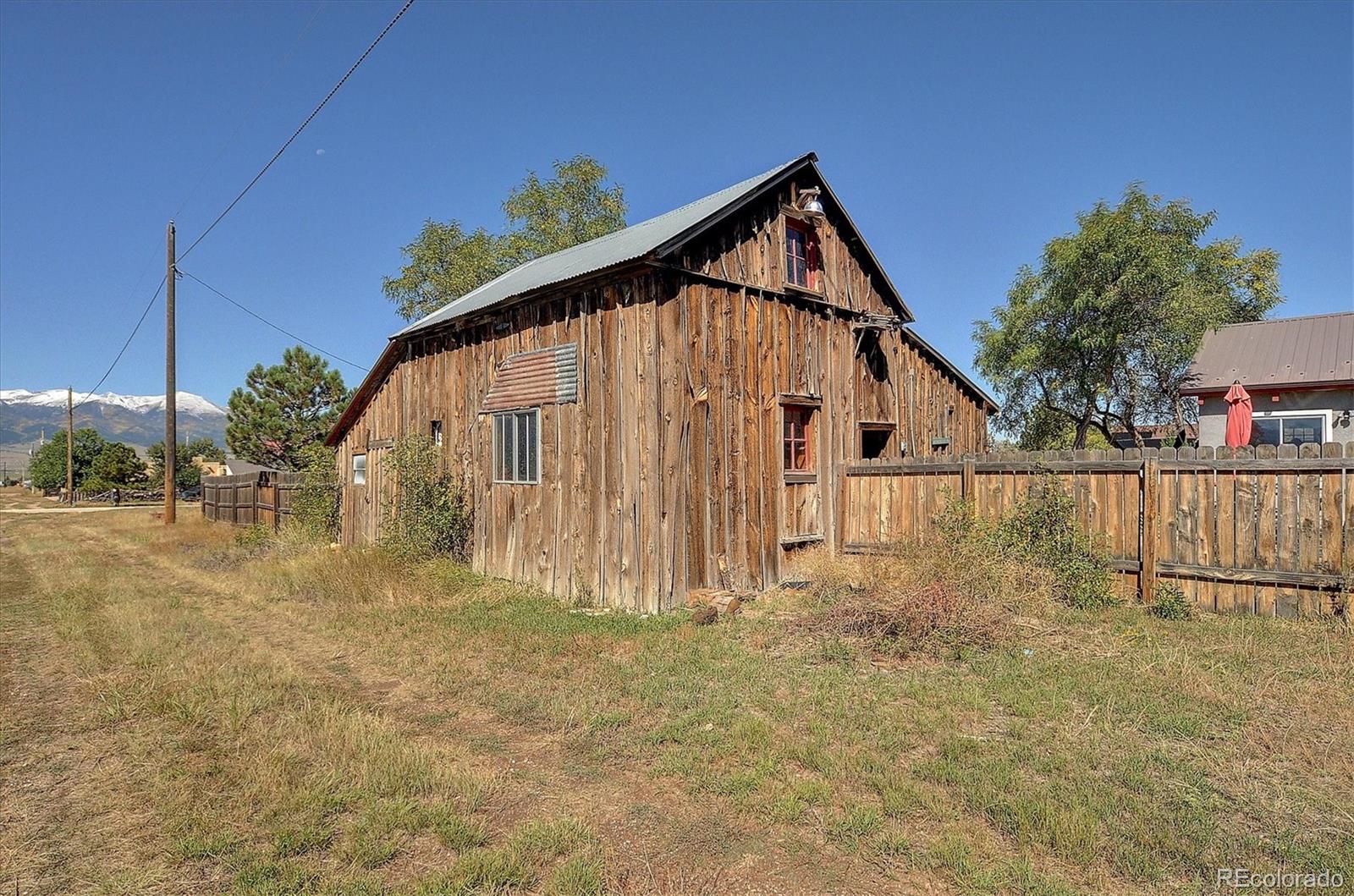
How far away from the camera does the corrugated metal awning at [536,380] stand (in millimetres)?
10562

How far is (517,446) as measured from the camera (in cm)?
1154

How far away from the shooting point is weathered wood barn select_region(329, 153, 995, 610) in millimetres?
9320

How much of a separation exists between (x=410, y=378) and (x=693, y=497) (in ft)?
26.3

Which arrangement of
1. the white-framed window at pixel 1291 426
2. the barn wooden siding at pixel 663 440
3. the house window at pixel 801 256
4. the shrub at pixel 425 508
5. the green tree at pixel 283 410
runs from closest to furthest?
the barn wooden siding at pixel 663 440
the house window at pixel 801 256
the shrub at pixel 425 508
the white-framed window at pixel 1291 426
the green tree at pixel 283 410

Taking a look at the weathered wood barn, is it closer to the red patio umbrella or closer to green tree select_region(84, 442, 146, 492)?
the red patio umbrella

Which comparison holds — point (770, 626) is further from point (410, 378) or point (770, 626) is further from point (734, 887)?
point (410, 378)

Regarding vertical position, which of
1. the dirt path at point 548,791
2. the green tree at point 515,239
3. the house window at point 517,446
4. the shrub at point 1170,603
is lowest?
the dirt path at point 548,791

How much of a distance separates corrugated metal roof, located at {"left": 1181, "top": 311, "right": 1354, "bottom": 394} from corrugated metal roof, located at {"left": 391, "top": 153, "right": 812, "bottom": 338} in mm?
13487

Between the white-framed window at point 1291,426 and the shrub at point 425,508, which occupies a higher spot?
the white-framed window at point 1291,426

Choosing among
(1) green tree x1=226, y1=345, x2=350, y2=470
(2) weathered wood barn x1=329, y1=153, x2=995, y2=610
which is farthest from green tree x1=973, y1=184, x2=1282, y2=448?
(1) green tree x1=226, y1=345, x2=350, y2=470

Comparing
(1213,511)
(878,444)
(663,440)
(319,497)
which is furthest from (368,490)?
(1213,511)

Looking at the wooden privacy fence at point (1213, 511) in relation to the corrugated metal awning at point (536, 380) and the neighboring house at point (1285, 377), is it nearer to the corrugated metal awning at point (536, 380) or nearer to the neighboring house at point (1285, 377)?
the corrugated metal awning at point (536, 380)

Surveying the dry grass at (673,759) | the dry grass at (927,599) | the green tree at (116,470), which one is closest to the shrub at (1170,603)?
the dry grass at (673,759)

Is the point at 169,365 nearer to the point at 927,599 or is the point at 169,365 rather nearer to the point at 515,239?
the point at 515,239
